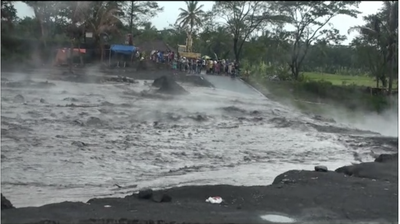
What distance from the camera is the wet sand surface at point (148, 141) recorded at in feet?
37.7

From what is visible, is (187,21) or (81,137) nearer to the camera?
(187,21)

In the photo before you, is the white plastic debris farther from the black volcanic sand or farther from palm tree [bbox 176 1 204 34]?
palm tree [bbox 176 1 204 34]

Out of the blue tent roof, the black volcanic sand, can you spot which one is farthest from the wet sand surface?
the blue tent roof

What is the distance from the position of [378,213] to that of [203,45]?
3198 millimetres

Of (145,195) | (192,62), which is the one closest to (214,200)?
(145,195)

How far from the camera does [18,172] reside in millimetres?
11461

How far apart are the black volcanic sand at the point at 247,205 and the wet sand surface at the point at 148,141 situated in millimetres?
660

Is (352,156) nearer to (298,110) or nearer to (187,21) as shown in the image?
(298,110)

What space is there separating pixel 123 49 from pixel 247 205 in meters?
2.95

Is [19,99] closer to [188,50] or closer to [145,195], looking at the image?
[145,195]

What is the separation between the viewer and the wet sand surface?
11.5 m

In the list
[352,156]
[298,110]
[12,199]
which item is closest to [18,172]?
[12,199]

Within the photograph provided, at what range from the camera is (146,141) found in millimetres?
16047

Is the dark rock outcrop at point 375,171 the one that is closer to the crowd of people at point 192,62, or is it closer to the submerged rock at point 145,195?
the crowd of people at point 192,62
